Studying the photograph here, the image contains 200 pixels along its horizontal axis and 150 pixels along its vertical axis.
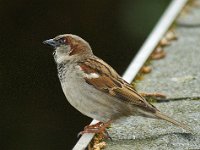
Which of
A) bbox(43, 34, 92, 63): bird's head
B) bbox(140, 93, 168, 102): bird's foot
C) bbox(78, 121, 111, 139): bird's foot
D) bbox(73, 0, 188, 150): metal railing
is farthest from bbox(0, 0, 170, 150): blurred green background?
bbox(78, 121, 111, 139): bird's foot

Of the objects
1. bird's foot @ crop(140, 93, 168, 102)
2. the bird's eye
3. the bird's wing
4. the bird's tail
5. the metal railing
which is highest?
the bird's tail

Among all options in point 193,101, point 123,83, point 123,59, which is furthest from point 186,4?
point 123,83

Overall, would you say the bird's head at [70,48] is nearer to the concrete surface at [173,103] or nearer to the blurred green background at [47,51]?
the concrete surface at [173,103]

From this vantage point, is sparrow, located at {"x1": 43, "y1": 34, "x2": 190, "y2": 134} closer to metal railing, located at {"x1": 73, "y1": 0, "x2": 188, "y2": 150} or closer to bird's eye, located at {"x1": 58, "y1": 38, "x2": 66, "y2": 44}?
metal railing, located at {"x1": 73, "y1": 0, "x2": 188, "y2": 150}

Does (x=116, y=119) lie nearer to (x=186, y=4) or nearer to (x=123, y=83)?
(x=123, y=83)

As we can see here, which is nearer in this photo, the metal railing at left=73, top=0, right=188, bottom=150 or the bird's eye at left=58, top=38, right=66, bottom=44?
the metal railing at left=73, top=0, right=188, bottom=150

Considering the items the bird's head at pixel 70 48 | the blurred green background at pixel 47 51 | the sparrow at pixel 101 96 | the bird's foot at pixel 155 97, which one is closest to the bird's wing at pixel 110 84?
the sparrow at pixel 101 96
